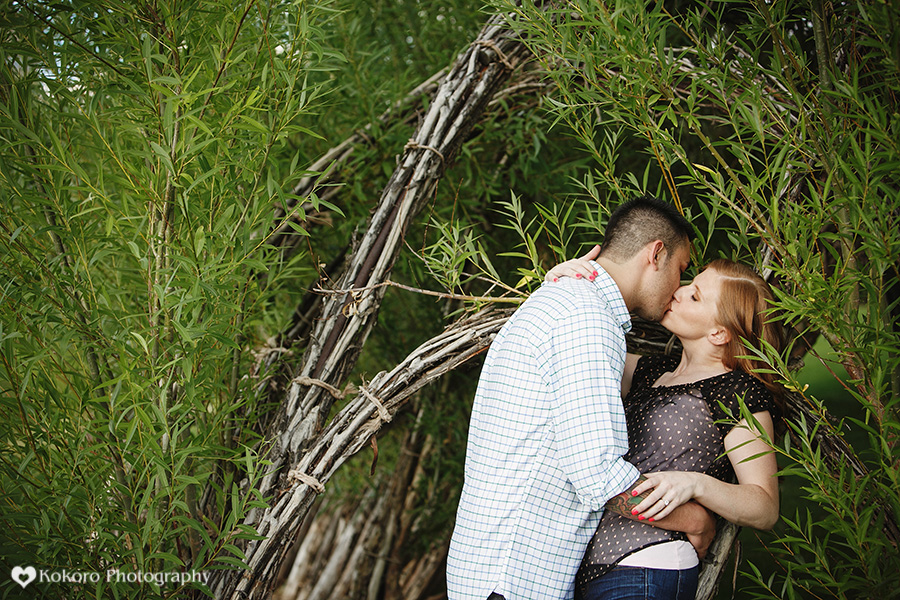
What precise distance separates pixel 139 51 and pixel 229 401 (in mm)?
781

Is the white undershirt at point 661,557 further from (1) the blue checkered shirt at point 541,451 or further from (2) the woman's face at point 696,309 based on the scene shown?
(2) the woman's face at point 696,309

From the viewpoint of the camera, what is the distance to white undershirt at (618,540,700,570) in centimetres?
117

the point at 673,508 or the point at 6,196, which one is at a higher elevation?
the point at 6,196

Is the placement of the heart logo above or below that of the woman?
above

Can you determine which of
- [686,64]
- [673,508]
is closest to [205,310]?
[673,508]

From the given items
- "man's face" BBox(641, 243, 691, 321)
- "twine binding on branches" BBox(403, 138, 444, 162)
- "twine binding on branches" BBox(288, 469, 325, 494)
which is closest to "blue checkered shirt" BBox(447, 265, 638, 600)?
"man's face" BBox(641, 243, 691, 321)

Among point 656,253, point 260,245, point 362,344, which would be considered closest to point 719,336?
point 656,253

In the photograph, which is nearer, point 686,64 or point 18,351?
point 18,351

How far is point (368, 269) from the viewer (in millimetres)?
1676

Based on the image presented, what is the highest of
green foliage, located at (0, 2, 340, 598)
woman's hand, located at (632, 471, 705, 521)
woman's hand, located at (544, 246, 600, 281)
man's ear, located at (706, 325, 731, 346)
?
green foliage, located at (0, 2, 340, 598)

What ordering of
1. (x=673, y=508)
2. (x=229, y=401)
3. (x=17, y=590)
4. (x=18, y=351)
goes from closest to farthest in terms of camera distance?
(x=673, y=508)
(x=17, y=590)
(x=18, y=351)
(x=229, y=401)

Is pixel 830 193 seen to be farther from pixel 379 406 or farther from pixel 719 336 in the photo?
pixel 379 406

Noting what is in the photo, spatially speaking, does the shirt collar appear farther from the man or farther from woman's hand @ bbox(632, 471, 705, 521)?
woman's hand @ bbox(632, 471, 705, 521)

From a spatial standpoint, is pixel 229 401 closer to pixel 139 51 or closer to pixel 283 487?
pixel 283 487
